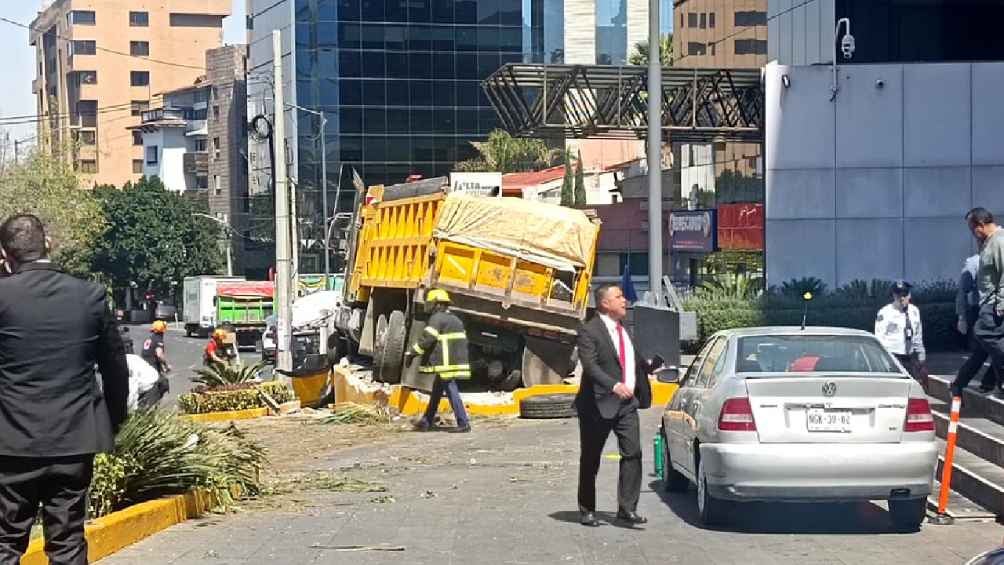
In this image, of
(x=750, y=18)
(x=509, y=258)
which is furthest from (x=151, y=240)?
(x=509, y=258)

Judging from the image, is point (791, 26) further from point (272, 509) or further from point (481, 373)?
point (272, 509)

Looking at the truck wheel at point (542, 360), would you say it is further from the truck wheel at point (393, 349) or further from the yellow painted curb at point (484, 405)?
the truck wheel at point (393, 349)

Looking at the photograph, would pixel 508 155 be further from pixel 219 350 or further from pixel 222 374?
pixel 222 374

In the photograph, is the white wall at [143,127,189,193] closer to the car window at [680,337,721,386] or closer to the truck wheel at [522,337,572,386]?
the truck wheel at [522,337,572,386]

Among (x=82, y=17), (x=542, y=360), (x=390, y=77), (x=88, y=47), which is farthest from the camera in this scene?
(x=82, y=17)

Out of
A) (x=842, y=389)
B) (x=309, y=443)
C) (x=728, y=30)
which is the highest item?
(x=728, y=30)

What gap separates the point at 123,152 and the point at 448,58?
201 feet

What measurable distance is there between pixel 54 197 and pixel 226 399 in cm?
4844

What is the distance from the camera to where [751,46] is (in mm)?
39625

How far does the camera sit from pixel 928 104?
33.0 m

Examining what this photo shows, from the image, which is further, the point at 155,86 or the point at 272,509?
the point at 155,86

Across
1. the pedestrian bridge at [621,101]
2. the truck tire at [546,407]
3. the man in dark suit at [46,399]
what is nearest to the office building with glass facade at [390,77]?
the pedestrian bridge at [621,101]

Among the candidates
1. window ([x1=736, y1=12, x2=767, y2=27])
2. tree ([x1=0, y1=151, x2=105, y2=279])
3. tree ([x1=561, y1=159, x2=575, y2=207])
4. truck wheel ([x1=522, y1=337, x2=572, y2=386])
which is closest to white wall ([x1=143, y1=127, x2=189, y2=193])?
tree ([x1=0, y1=151, x2=105, y2=279])

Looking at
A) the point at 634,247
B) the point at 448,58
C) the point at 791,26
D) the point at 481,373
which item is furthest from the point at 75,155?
the point at 481,373
